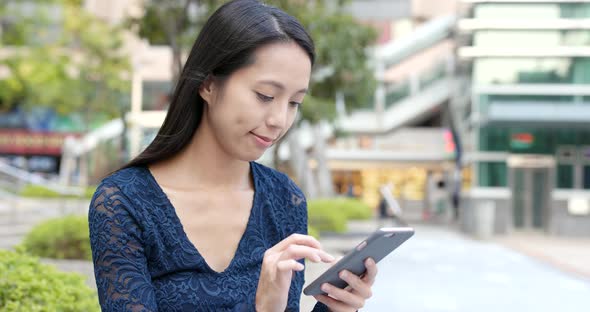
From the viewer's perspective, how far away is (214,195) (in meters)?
1.88

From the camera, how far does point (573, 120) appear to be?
73.8 feet

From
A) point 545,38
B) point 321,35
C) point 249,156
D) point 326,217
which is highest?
point 545,38

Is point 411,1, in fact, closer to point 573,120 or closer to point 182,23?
point 573,120

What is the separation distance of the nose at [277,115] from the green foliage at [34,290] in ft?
7.05

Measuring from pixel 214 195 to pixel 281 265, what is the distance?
36cm

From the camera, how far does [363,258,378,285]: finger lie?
5.55 ft

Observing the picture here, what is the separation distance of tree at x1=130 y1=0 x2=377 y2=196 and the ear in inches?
358

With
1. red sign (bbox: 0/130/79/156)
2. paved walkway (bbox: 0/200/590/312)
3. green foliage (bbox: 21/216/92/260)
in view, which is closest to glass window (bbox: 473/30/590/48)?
paved walkway (bbox: 0/200/590/312)

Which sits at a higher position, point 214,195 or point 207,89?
point 207,89

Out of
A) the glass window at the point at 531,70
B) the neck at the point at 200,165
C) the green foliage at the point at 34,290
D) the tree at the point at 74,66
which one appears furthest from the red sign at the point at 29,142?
the neck at the point at 200,165

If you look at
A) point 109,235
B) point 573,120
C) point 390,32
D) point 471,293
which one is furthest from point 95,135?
point 109,235

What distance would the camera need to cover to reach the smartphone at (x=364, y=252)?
157 cm

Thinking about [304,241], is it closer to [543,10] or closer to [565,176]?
[543,10]

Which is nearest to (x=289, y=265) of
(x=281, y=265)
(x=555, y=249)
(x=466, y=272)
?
(x=281, y=265)
